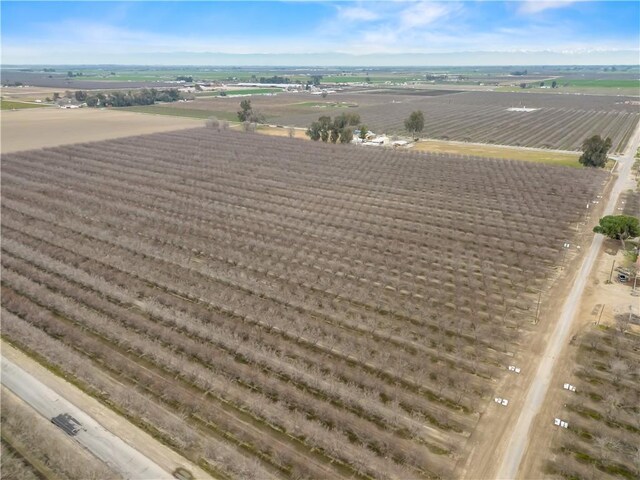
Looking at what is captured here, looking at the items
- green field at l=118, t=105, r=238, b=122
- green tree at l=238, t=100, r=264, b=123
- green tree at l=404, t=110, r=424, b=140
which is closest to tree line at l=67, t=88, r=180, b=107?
green field at l=118, t=105, r=238, b=122

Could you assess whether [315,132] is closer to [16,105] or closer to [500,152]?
[500,152]

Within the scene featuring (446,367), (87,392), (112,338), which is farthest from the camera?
(112,338)

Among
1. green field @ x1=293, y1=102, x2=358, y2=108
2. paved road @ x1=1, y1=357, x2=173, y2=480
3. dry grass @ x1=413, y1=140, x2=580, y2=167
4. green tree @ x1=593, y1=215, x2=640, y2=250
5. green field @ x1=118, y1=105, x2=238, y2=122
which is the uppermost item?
green field @ x1=293, y1=102, x2=358, y2=108

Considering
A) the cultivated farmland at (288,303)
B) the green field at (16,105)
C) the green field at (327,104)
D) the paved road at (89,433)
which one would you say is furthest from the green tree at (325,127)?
the green field at (16,105)

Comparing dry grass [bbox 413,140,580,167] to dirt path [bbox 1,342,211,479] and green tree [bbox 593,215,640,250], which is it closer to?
green tree [bbox 593,215,640,250]

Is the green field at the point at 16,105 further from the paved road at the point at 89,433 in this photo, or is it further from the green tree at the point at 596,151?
the green tree at the point at 596,151

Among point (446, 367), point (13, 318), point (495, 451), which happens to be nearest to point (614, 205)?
point (446, 367)

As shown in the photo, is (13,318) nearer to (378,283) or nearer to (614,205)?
(378,283)
